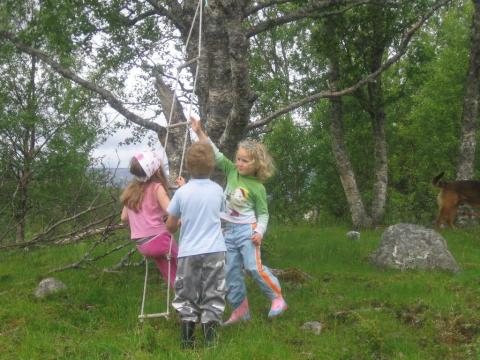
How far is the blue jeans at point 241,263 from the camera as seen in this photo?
5664mm

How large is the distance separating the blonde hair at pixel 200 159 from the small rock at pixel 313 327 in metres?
1.98

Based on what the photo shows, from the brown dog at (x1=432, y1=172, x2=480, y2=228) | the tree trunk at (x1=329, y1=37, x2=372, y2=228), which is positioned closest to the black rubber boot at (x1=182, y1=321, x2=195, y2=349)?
the brown dog at (x1=432, y1=172, x2=480, y2=228)

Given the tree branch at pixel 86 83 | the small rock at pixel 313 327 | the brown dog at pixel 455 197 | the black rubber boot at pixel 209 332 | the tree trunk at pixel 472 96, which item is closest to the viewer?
the black rubber boot at pixel 209 332

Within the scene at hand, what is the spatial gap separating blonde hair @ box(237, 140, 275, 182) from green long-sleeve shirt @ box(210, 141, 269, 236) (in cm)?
13

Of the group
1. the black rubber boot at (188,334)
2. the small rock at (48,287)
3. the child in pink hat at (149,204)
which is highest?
the child in pink hat at (149,204)

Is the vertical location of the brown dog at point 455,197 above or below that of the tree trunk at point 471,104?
below

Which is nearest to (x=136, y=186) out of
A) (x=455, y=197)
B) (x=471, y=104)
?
(x=455, y=197)

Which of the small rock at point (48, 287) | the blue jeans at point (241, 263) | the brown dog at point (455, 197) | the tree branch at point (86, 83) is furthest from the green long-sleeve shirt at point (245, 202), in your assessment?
the brown dog at point (455, 197)

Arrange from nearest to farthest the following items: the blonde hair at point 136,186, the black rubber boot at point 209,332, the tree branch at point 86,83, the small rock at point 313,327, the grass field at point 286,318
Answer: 1. the grass field at point 286,318
2. the black rubber boot at point 209,332
3. the blonde hair at point 136,186
4. the small rock at point 313,327
5. the tree branch at point 86,83

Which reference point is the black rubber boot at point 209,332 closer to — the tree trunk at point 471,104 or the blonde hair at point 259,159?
the blonde hair at point 259,159

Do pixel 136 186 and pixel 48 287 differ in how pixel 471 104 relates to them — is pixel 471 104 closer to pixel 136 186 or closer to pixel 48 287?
pixel 136 186

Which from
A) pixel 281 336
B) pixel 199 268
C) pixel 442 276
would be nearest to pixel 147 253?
pixel 199 268

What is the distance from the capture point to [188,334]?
5.00 m

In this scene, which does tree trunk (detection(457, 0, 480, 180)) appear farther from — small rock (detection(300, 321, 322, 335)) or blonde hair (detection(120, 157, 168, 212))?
blonde hair (detection(120, 157, 168, 212))
